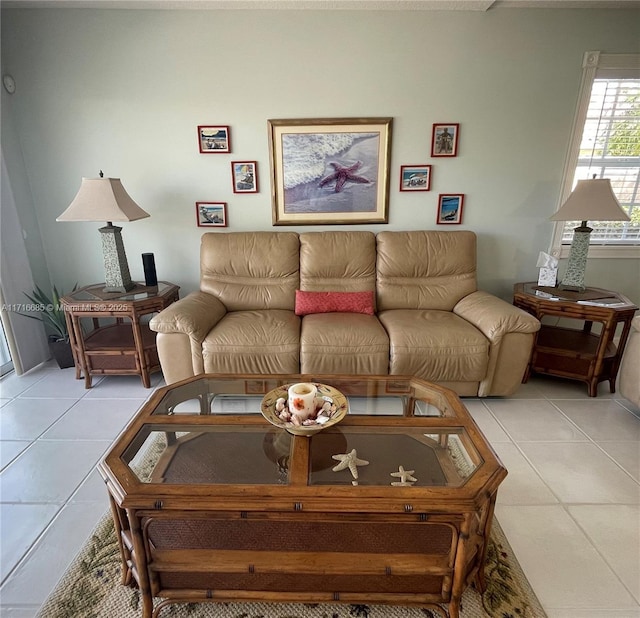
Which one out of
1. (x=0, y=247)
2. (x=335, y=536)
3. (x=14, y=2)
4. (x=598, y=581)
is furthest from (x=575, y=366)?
(x=14, y=2)

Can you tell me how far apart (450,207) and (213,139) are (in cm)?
188

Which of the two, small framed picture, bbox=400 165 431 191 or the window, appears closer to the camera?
the window

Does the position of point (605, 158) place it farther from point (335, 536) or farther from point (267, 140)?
point (335, 536)

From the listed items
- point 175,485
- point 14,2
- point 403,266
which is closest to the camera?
point 175,485

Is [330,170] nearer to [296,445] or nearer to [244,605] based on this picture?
[296,445]

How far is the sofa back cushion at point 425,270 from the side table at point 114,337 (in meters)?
1.61

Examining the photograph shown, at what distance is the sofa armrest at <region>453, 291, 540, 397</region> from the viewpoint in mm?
2238

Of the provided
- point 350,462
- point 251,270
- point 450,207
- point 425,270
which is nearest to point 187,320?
point 251,270

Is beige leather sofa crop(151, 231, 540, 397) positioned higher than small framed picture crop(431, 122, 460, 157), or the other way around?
small framed picture crop(431, 122, 460, 157)

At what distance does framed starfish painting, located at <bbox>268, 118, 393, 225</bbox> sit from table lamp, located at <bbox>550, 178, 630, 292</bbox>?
1.26m

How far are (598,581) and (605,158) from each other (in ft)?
9.43

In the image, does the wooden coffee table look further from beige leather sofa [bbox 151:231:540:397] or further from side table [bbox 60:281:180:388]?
side table [bbox 60:281:180:388]

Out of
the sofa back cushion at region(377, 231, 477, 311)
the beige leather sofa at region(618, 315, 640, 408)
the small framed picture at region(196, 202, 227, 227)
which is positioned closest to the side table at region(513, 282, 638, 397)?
the beige leather sofa at region(618, 315, 640, 408)

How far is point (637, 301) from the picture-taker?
10.2ft
